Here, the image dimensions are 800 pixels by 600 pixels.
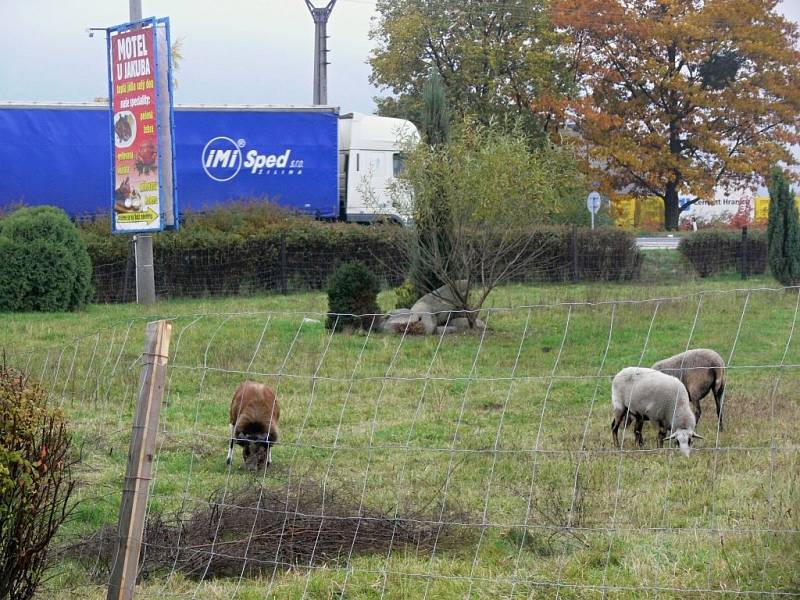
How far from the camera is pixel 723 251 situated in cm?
2759

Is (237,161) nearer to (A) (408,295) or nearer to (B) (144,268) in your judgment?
(B) (144,268)

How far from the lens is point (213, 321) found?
1720 centimetres

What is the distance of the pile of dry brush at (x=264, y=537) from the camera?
19.2 feet

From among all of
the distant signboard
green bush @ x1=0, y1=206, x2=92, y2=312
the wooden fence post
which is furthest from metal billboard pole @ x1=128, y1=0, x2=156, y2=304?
the wooden fence post

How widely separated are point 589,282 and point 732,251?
189 inches

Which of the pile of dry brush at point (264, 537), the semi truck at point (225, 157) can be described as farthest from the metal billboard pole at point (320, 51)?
the pile of dry brush at point (264, 537)

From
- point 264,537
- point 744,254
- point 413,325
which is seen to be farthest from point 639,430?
point 744,254

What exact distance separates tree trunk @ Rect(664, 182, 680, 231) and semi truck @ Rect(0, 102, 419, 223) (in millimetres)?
14980

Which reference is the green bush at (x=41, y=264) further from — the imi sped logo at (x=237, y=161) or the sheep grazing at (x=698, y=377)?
the sheep grazing at (x=698, y=377)

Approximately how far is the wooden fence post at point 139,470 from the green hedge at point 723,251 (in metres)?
24.3

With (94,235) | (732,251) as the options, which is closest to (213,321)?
(94,235)

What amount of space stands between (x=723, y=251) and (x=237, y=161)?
502 inches

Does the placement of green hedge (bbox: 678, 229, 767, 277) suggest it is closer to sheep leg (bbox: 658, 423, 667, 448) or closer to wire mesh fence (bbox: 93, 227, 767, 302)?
wire mesh fence (bbox: 93, 227, 767, 302)

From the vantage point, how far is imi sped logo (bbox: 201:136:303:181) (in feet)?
88.8
